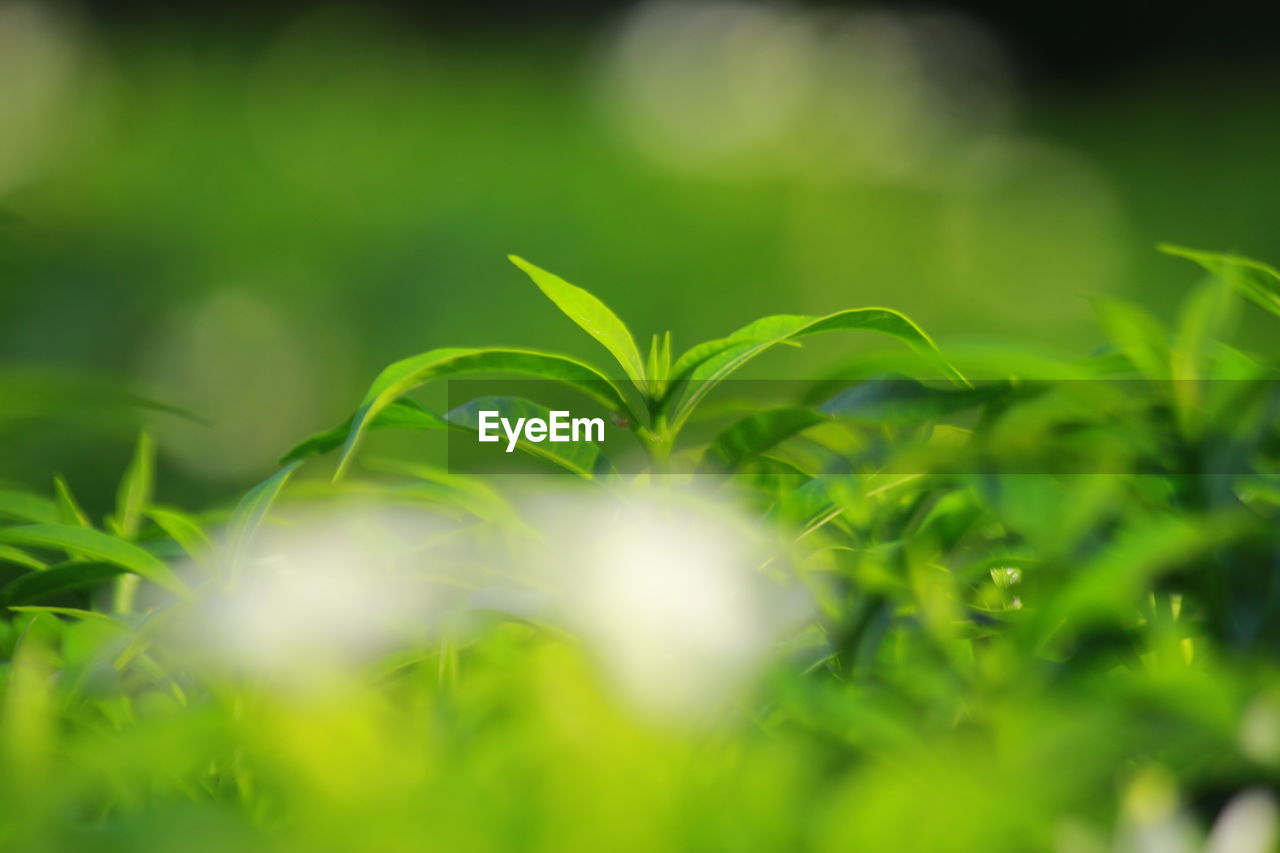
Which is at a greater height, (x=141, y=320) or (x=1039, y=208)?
(x=1039, y=208)

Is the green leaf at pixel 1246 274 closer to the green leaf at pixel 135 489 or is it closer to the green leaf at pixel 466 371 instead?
the green leaf at pixel 466 371

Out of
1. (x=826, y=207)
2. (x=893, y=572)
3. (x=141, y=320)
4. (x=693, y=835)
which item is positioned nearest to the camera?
(x=693, y=835)

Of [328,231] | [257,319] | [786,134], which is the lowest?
[257,319]

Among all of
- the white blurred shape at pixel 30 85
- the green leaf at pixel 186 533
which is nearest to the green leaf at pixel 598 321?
the green leaf at pixel 186 533

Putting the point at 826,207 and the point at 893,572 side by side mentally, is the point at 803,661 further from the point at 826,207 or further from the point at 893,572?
the point at 826,207

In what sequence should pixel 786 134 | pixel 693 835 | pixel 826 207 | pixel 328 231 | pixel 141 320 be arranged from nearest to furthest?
pixel 693 835, pixel 141 320, pixel 328 231, pixel 826 207, pixel 786 134

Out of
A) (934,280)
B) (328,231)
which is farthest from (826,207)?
(328,231)

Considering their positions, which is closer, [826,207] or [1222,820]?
[1222,820]

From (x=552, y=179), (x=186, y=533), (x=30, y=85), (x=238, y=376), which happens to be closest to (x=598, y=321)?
(x=186, y=533)
